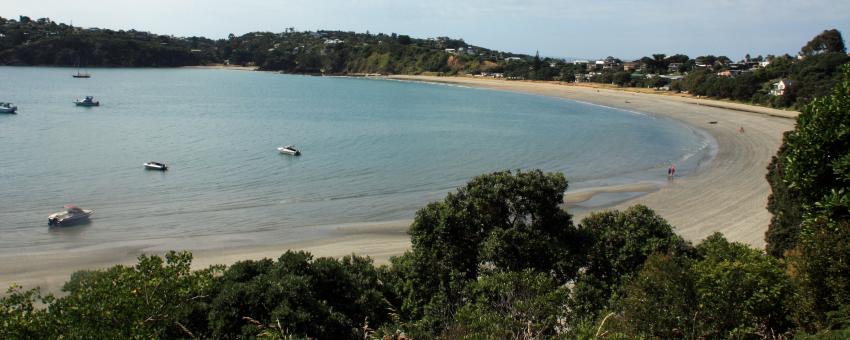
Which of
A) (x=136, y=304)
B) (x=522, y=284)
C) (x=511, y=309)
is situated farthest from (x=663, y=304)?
(x=136, y=304)

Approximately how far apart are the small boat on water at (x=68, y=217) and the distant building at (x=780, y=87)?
90.6 m

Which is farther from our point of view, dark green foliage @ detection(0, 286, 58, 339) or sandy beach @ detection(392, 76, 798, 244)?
sandy beach @ detection(392, 76, 798, 244)

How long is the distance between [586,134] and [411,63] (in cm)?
12881

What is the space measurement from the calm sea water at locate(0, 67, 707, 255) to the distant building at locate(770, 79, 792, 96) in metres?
20.6

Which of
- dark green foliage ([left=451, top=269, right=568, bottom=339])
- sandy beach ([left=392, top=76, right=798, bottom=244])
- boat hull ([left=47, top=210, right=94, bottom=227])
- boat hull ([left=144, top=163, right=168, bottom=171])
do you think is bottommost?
boat hull ([left=47, top=210, right=94, bottom=227])

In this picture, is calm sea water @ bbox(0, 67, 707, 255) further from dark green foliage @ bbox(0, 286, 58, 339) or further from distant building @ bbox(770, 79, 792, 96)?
distant building @ bbox(770, 79, 792, 96)

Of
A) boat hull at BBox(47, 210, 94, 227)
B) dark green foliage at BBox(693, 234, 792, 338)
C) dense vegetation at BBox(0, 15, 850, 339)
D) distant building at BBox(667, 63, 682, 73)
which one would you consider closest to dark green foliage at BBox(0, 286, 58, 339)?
dense vegetation at BBox(0, 15, 850, 339)

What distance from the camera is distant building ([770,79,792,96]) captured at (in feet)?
301

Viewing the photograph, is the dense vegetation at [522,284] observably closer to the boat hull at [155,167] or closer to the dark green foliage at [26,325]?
the dark green foliage at [26,325]

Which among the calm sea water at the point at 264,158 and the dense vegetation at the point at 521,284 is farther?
the calm sea water at the point at 264,158

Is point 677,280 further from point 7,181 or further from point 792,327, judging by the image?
point 7,181

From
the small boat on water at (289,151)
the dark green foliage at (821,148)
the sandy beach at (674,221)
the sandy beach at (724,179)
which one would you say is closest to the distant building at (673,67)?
the sandy beach at (724,179)

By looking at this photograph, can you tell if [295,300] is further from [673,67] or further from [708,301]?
[673,67]

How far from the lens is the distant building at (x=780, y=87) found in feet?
301
